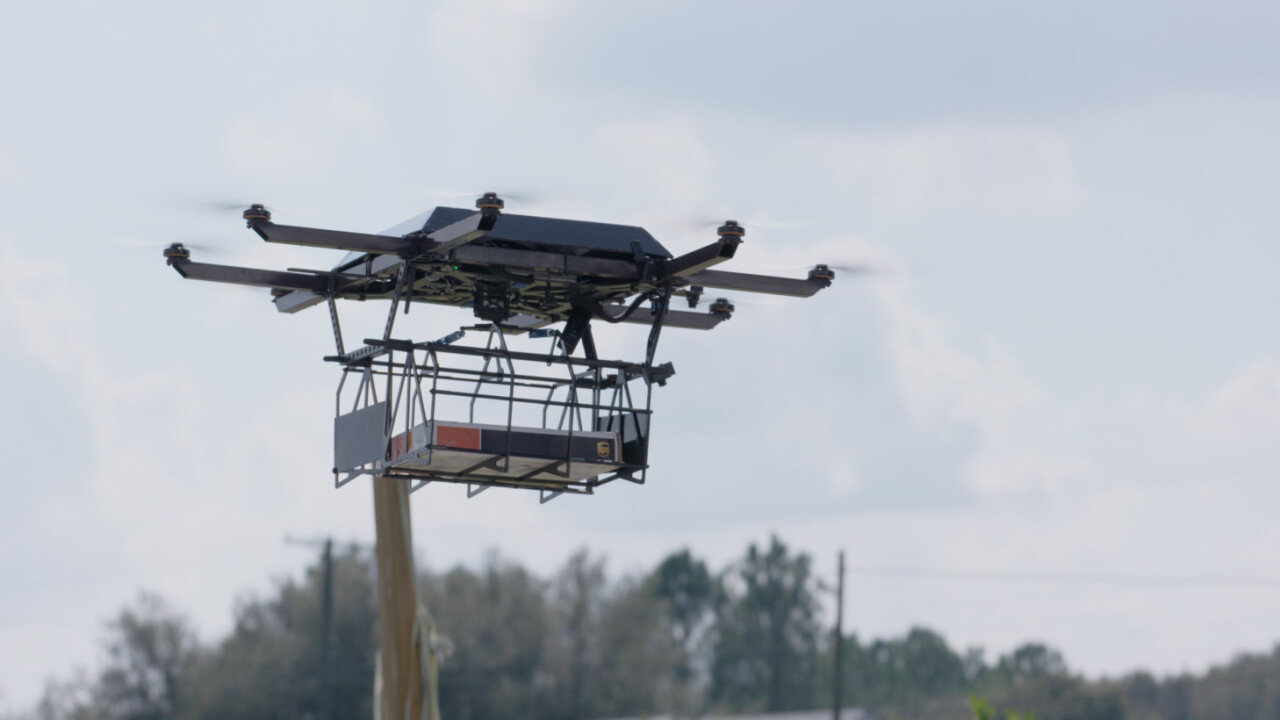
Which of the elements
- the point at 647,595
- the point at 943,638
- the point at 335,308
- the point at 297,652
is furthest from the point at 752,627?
the point at 335,308

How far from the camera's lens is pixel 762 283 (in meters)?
14.5

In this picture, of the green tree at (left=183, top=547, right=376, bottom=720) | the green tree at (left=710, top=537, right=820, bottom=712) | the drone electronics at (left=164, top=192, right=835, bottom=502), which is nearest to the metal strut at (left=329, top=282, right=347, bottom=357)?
the drone electronics at (left=164, top=192, right=835, bottom=502)

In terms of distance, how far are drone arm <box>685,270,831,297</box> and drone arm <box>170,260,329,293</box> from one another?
3.11 meters

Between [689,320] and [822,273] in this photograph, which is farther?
[689,320]

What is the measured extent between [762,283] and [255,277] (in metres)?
3.94

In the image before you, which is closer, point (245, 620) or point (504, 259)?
point (504, 259)

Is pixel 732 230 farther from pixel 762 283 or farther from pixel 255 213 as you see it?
pixel 255 213

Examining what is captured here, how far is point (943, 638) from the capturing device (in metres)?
119

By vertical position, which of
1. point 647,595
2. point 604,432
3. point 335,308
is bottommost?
point 604,432

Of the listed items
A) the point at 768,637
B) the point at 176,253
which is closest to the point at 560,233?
the point at 176,253

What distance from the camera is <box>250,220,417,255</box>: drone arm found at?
12.8 metres

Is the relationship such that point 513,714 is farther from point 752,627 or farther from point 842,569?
point 752,627

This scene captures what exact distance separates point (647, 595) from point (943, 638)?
43010 millimetres

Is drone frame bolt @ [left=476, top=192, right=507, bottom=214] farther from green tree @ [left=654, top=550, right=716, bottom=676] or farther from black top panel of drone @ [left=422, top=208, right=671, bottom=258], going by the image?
green tree @ [left=654, top=550, right=716, bottom=676]
